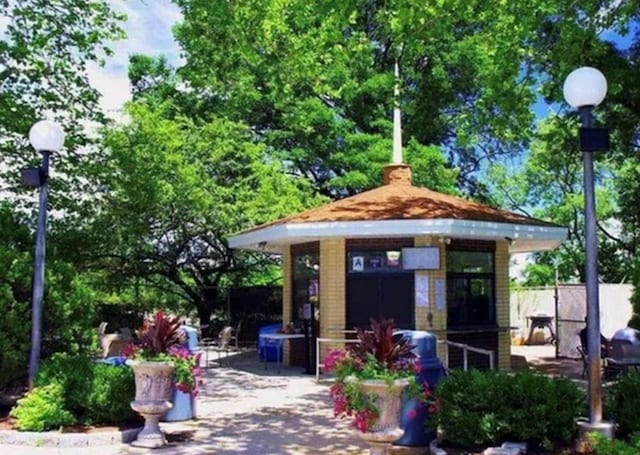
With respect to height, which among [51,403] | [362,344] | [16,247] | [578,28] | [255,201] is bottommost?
[51,403]

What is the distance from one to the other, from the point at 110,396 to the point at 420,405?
3.54m

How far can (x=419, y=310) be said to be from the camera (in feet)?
43.5

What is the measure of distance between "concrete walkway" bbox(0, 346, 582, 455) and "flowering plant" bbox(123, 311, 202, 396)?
0.70 m

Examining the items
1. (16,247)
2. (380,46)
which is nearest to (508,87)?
(16,247)

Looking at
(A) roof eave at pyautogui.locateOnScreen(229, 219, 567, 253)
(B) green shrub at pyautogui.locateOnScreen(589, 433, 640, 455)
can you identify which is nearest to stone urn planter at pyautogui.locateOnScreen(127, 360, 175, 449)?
(B) green shrub at pyautogui.locateOnScreen(589, 433, 640, 455)

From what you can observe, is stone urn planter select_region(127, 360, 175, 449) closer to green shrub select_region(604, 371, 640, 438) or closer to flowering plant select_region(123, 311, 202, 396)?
flowering plant select_region(123, 311, 202, 396)

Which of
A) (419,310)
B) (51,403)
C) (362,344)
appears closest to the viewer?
(362,344)

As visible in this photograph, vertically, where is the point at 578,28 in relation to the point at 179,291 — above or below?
above

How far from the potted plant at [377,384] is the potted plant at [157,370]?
215cm

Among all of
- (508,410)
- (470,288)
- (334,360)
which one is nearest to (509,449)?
(508,410)

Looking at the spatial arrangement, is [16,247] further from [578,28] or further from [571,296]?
[571,296]

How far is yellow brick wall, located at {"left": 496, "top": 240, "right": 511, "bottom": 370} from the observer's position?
14297mm

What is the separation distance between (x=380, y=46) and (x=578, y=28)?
623 inches

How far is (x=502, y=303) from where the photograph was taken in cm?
1445
